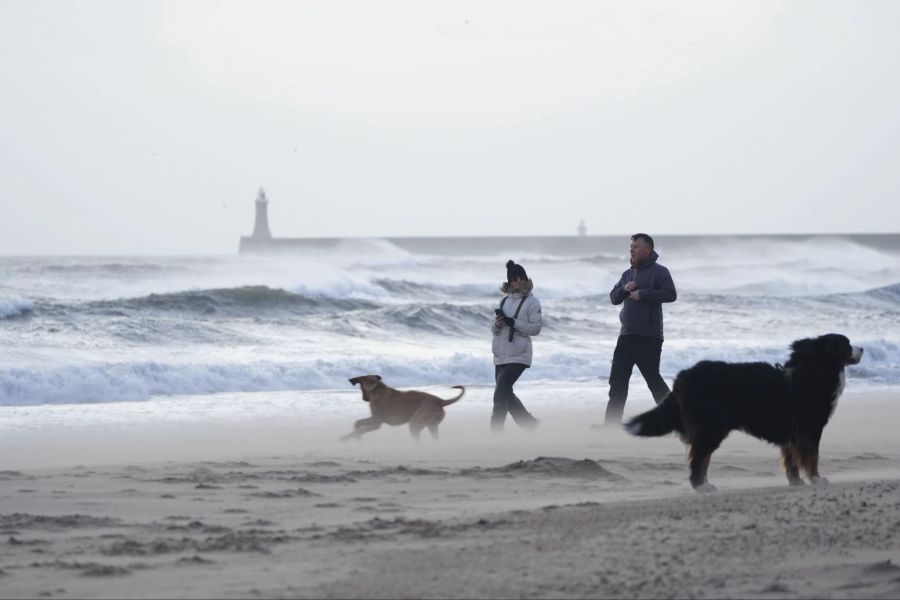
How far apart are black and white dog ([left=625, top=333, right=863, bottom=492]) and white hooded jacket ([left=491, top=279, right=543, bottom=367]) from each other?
114 inches

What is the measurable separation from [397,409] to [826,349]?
350 cm

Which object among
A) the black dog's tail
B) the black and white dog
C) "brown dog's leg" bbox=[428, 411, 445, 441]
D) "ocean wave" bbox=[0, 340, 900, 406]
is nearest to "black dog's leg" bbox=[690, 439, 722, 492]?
the black and white dog

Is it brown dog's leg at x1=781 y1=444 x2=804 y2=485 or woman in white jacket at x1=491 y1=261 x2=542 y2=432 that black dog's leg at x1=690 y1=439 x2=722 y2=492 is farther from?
woman in white jacket at x1=491 y1=261 x2=542 y2=432

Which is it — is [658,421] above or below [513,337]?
below

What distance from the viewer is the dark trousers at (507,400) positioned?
9945mm

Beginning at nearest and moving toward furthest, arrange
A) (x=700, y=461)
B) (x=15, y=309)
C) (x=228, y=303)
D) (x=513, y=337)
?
(x=700, y=461) < (x=513, y=337) < (x=15, y=309) < (x=228, y=303)

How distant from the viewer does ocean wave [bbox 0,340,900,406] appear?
12.7m

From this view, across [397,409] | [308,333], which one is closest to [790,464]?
[397,409]

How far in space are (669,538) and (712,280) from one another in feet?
154

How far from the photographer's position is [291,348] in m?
17.5

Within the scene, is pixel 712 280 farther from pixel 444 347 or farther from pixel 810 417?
pixel 810 417

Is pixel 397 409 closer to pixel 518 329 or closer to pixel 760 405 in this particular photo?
pixel 518 329

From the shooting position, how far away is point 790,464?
23.6 ft

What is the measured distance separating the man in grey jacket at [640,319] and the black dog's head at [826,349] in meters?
2.39
